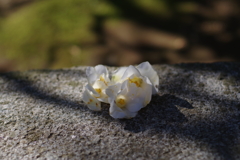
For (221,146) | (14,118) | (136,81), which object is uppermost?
(136,81)

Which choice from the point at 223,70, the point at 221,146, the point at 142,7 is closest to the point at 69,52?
the point at 142,7

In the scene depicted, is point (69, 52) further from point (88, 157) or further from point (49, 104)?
point (88, 157)

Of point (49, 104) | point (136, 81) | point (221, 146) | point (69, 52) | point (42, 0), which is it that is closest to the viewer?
point (221, 146)

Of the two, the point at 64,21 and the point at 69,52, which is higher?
the point at 64,21

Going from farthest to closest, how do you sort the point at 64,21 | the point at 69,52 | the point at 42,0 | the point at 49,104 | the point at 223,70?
the point at 42,0 < the point at 64,21 < the point at 69,52 < the point at 223,70 < the point at 49,104

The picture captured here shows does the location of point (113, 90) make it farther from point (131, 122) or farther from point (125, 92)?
point (131, 122)

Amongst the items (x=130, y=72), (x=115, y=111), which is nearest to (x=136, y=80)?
(x=130, y=72)
